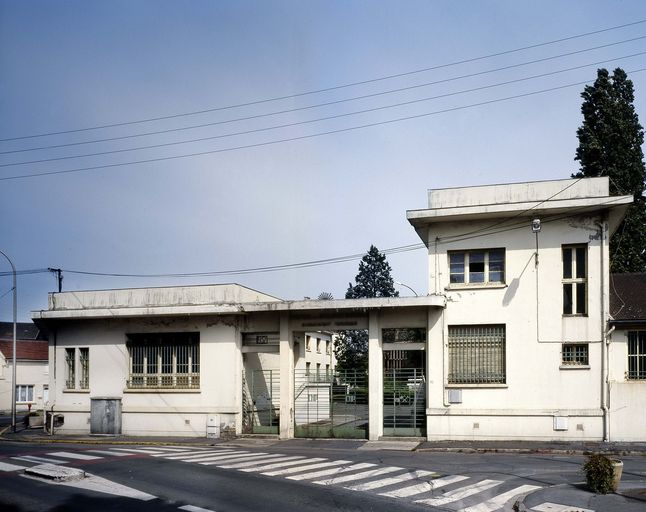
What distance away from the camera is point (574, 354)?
2512cm

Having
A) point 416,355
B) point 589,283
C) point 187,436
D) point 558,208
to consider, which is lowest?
point 187,436

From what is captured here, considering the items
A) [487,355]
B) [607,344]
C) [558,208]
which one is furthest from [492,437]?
Result: [558,208]

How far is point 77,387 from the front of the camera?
32594 mm

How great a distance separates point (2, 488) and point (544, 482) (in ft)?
41.1

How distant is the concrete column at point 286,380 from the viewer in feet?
93.0

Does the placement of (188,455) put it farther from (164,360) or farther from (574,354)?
(574,354)

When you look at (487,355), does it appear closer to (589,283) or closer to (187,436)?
(589,283)

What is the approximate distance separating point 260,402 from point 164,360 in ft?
14.6

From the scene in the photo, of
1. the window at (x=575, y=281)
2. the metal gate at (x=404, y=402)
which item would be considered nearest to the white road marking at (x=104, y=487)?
the metal gate at (x=404, y=402)

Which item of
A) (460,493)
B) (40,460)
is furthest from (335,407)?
(460,493)

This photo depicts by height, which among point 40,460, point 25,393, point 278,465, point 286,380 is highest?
point 286,380

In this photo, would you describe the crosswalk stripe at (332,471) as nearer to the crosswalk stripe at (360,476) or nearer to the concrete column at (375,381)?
the crosswalk stripe at (360,476)

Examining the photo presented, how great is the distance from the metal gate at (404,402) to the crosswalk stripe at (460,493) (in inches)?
383

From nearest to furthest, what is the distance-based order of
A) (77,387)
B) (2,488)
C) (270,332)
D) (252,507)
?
(252,507) → (2,488) → (270,332) → (77,387)
